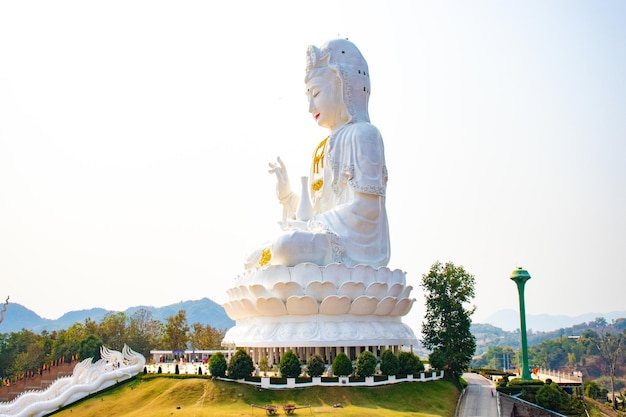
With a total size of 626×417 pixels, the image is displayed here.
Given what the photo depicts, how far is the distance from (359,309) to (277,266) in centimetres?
325

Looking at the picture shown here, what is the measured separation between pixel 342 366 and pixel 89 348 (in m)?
19.9

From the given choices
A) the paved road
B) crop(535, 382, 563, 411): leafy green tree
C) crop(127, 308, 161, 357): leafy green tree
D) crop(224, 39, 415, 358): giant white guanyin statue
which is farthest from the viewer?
crop(127, 308, 161, 357): leafy green tree

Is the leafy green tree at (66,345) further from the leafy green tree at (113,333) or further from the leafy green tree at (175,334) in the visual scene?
the leafy green tree at (175,334)

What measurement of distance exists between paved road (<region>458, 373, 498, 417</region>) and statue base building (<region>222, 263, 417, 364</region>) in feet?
10.4

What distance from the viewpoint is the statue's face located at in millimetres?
26609

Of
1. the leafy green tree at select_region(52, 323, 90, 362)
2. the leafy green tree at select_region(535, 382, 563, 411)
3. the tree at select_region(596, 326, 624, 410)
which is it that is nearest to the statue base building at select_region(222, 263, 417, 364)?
the leafy green tree at select_region(535, 382, 563, 411)

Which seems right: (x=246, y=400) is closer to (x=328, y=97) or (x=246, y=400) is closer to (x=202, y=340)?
(x=328, y=97)

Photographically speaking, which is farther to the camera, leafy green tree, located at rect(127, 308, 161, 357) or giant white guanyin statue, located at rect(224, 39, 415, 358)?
leafy green tree, located at rect(127, 308, 161, 357)

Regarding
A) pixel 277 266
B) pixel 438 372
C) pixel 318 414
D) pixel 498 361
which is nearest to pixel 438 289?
pixel 438 372

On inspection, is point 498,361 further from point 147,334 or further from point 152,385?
point 152,385

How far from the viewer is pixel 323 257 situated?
22516 mm

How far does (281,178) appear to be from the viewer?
90.4 ft

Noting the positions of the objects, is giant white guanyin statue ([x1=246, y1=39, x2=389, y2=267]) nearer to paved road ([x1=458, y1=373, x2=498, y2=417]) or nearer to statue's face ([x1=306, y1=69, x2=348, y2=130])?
statue's face ([x1=306, y1=69, x2=348, y2=130])

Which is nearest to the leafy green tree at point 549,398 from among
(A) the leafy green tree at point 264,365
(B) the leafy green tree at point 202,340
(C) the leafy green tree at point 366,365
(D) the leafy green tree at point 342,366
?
(C) the leafy green tree at point 366,365
